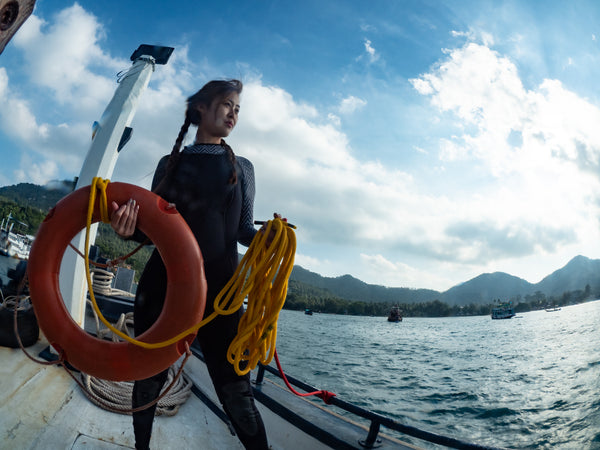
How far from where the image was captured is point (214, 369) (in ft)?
4.01

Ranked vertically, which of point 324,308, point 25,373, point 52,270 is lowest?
point 324,308

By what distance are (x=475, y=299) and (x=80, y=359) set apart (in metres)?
130

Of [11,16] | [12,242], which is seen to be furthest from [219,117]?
[12,242]

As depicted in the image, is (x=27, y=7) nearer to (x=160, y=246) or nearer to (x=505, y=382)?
(x=160, y=246)

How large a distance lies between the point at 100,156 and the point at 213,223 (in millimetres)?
2112

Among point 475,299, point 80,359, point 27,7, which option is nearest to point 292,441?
point 80,359

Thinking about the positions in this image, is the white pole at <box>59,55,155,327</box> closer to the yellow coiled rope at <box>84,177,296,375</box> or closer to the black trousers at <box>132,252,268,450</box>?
the black trousers at <box>132,252,268,450</box>

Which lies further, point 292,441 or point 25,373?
point 25,373

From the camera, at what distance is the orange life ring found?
111 cm

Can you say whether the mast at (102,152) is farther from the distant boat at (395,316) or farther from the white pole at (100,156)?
the distant boat at (395,316)

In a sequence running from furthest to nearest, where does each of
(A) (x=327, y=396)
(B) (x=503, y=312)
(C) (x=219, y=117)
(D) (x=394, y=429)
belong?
(B) (x=503, y=312) < (A) (x=327, y=396) < (D) (x=394, y=429) < (C) (x=219, y=117)

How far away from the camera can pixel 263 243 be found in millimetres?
1231

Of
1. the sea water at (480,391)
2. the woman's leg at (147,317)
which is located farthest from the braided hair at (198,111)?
the sea water at (480,391)

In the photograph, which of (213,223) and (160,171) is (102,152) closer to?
(160,171)
